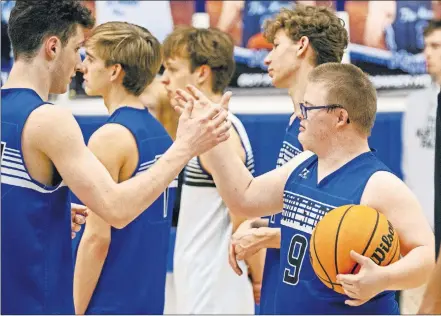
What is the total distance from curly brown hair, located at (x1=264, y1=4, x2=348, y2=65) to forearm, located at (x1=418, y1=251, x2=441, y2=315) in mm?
1298

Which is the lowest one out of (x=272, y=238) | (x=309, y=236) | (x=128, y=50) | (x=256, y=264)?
(x=256, y=264)

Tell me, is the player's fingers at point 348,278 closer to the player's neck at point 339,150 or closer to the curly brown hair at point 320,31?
the player's neck at point 339,150

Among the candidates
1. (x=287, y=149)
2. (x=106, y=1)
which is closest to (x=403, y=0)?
(x=106, y=1)

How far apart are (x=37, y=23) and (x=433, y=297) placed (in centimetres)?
174

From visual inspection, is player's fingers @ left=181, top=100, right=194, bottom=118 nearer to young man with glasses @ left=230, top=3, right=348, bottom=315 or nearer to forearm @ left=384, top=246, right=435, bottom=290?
young man with glasses @ left=230, top=3, right=348, bottom=315

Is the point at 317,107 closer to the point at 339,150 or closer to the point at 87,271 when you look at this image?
the point at 339,150

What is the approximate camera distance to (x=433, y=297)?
323 cm

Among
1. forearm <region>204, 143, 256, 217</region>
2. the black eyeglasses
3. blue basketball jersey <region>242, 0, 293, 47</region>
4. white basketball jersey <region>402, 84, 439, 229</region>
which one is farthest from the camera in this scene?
blue basketball jersey <region>242, 0, 293, 47</region>

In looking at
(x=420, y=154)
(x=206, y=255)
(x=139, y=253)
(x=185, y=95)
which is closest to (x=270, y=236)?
(x=139, y=253)

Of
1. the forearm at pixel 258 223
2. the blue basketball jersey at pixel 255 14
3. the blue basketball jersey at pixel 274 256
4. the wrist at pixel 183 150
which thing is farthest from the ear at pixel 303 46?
the blue basketball jersey at pixel 255 14

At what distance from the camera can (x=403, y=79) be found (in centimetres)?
830

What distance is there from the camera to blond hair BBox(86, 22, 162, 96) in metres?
4.18

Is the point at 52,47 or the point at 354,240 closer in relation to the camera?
the point at 354,240

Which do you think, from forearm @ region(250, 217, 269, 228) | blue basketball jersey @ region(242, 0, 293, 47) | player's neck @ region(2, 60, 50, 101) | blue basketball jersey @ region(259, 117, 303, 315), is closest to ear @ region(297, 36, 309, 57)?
blue basketball jersey @ region(259, 117, 303, 315)
